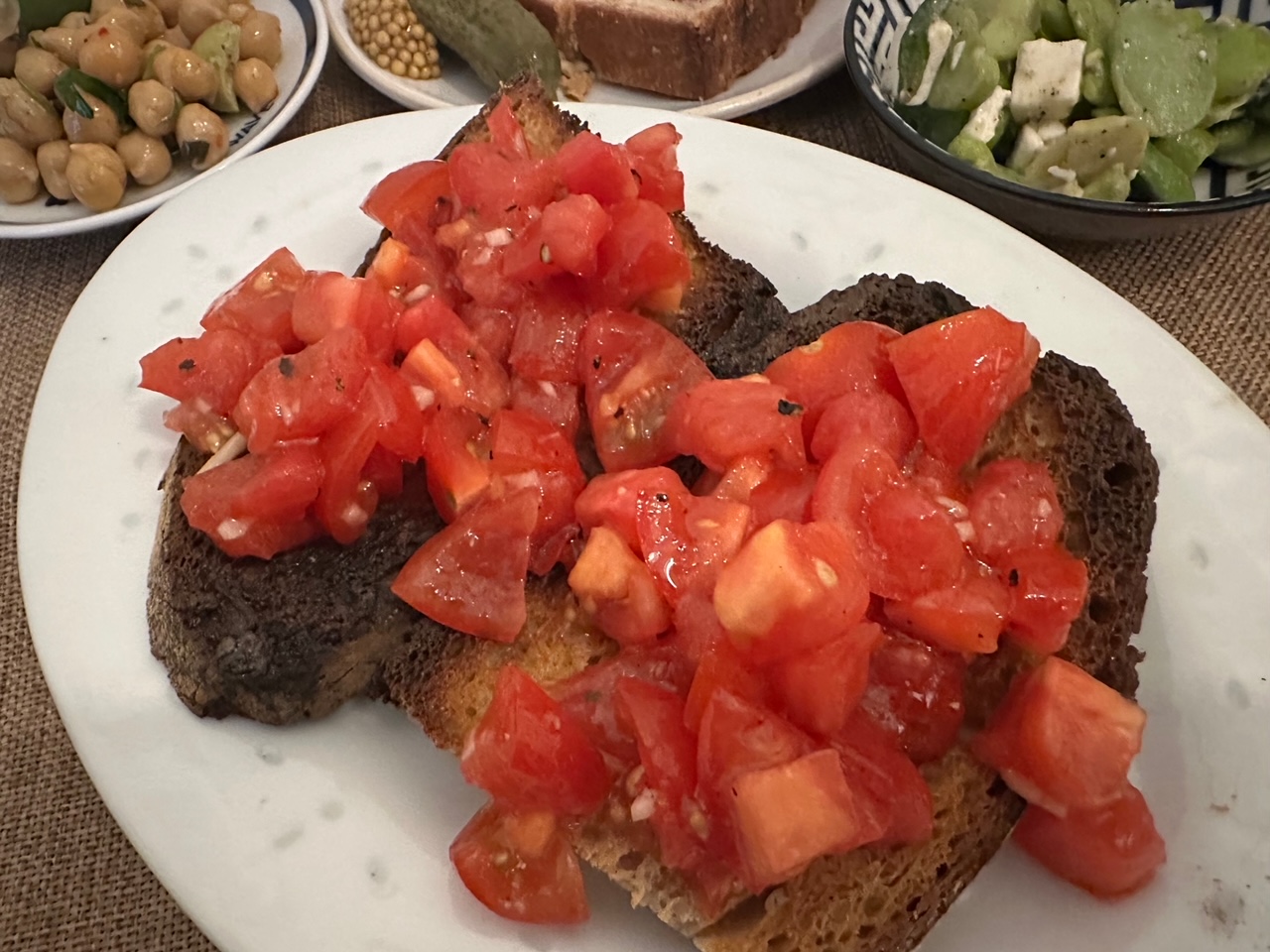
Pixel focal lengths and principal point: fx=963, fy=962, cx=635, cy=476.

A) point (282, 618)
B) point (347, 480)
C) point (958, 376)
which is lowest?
point (282, 618)

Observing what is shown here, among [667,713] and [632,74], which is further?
[632,74]

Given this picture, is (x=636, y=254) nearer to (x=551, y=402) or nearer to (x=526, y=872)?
(x=551, y=402)

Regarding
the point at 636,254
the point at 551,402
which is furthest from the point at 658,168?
the point at 551,402

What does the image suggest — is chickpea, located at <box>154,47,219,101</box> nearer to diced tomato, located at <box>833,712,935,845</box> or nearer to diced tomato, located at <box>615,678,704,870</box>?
diced tomato, located at <box>615,678,704,870</box>

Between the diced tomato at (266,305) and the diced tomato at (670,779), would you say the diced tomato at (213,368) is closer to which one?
the diced tomato at (266,305)

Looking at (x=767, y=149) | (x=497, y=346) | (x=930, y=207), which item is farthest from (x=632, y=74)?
(x=497, y=346)

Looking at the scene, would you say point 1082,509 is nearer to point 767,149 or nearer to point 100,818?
point 767,149
